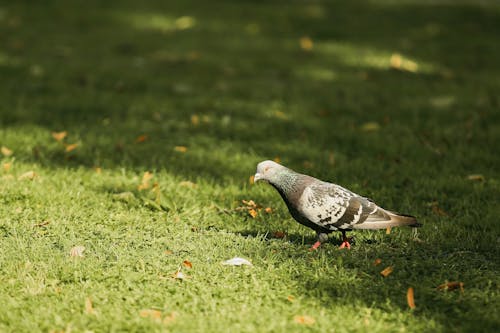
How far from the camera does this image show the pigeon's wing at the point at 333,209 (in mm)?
3893

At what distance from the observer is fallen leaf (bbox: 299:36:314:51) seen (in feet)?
32.2

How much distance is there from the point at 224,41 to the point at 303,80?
2010 millimetres

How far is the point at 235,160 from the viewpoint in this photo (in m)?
5.85

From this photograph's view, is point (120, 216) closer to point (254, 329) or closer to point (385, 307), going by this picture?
point (254, 329)

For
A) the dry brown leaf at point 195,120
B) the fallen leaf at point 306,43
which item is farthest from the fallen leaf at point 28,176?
the fallen leaf at point 306,43

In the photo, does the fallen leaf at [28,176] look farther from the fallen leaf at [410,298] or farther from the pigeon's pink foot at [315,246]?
the fallen leaf at [410,298]

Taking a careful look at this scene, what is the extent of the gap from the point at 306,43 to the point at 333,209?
21.2 feet

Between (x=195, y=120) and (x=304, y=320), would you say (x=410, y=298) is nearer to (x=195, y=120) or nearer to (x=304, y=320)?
(x=304, y=320)

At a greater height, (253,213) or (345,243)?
(345,243)

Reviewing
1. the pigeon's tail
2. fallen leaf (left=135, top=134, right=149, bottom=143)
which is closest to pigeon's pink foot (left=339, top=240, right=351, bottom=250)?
the pigeon's tail

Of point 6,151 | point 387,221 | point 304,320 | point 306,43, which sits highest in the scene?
point 306,43

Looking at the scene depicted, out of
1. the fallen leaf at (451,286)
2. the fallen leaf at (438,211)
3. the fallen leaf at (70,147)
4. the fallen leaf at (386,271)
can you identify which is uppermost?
the fallen leaf at (451,286)

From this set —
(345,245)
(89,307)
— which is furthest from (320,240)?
(89,307)

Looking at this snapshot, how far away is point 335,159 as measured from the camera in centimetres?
589
